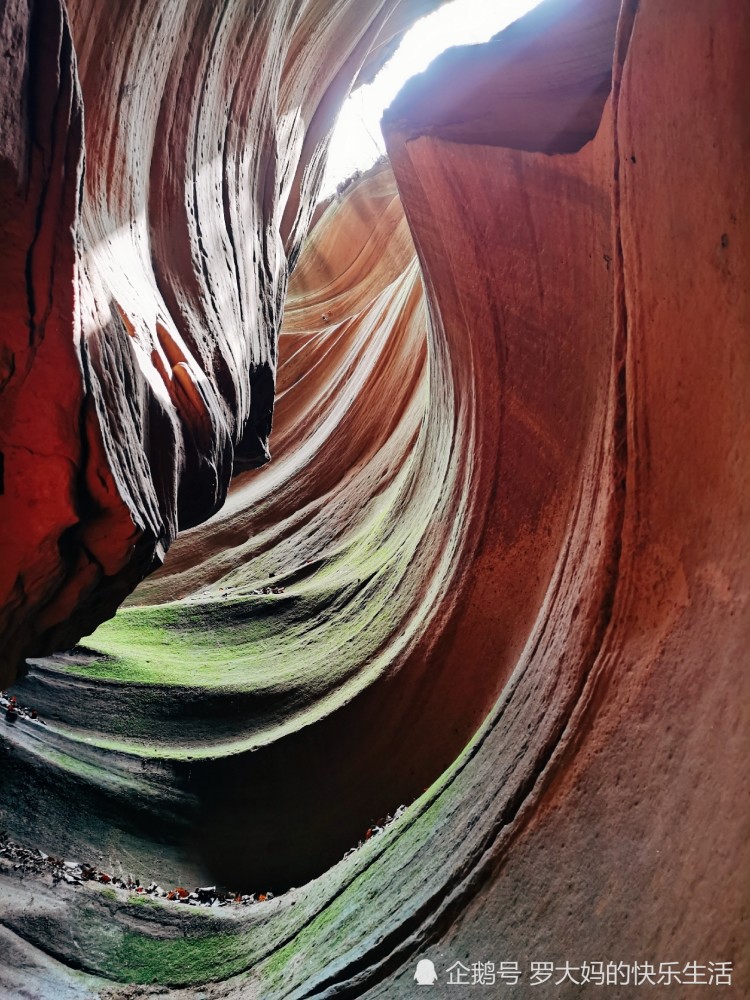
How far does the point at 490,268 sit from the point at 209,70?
8.07 ft

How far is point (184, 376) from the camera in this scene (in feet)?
12.4

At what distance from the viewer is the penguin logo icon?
230cm

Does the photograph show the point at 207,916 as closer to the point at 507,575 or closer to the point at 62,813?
the point at 62,813

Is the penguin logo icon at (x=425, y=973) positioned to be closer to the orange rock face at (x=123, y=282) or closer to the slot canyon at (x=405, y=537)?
the slot canyon at (x=405, y=537)

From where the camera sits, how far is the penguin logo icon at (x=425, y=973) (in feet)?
7.55

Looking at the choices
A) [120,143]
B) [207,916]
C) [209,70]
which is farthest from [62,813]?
[209,70]

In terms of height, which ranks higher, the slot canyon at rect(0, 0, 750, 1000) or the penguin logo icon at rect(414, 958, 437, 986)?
the slot canyon at rect(0, 0, 750, 1000)

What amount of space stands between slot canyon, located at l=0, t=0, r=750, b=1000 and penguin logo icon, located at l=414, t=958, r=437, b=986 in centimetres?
3

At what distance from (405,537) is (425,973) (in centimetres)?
419

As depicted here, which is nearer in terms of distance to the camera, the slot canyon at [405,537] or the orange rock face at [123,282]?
the slot canyon at [405,537]

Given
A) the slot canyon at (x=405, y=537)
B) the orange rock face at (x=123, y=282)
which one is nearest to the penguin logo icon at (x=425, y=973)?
the slot canyon at (x=405, y=537)

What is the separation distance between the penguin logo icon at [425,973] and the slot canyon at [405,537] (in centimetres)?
3

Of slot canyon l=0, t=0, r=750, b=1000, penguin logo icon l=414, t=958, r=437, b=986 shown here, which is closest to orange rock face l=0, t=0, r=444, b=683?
slot canyon l=0, t=0, r=750, b=1000

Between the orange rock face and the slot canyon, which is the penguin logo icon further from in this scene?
the orange rock face
